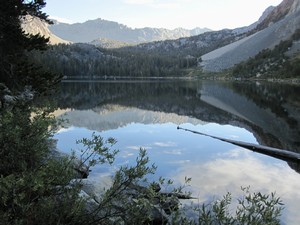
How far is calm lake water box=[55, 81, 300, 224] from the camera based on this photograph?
19.5 metres

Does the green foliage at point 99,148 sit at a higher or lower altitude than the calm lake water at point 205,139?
higher

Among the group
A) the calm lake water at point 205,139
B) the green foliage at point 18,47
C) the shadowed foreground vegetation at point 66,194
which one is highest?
the green foliage at point 18,47

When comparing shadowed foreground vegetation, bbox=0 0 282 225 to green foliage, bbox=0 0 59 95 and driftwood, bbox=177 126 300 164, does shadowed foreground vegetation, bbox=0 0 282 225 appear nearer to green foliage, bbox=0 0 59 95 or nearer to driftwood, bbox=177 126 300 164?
green foliage, bbox=0 0 59 95

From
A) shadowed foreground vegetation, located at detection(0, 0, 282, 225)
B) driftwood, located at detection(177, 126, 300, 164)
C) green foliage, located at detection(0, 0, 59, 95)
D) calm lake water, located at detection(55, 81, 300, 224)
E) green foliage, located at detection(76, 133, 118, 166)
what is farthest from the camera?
driftwood, located at detection(177, 126, 300, 164)

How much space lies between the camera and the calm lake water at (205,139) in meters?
19.5

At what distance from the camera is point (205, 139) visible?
109 feet

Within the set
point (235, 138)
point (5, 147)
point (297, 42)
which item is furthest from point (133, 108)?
point (297, 42)

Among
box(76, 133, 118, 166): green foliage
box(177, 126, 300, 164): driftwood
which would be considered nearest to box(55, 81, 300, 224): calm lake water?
box(177, 126, 300, 164): driftwood

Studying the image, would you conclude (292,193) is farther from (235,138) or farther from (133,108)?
(133,108)

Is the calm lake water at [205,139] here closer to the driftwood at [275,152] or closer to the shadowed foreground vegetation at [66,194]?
the driftwood at [275,152]

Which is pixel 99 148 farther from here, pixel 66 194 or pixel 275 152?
pixel 275 152

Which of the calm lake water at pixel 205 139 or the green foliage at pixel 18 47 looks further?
the green foliage at pixel 18 47

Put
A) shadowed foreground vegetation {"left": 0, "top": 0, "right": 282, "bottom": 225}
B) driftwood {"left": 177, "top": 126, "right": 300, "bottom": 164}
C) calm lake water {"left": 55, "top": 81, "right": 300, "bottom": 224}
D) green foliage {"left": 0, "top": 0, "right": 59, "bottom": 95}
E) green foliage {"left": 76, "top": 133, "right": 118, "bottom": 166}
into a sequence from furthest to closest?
driftwood {"left": 177, "top": 126, "right": 300, "bottom": 164}, green foliage {"left": 0, "top": 0, "right": 59, "bottom": 95}, calm lake water {"left": 55, "top": 81, "right": 300, "bottom": 224}, green foliage {"left": 76, "top": 133, "right": 118, "bottom": 166}, shadowed foreground vegetation {"left": 0, "top": 0, "right": 282, "bottom": 225}

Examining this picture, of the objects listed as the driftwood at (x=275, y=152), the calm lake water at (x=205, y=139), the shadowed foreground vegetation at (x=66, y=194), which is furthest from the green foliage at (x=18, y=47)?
the driftwood at (x=275, y=152)
